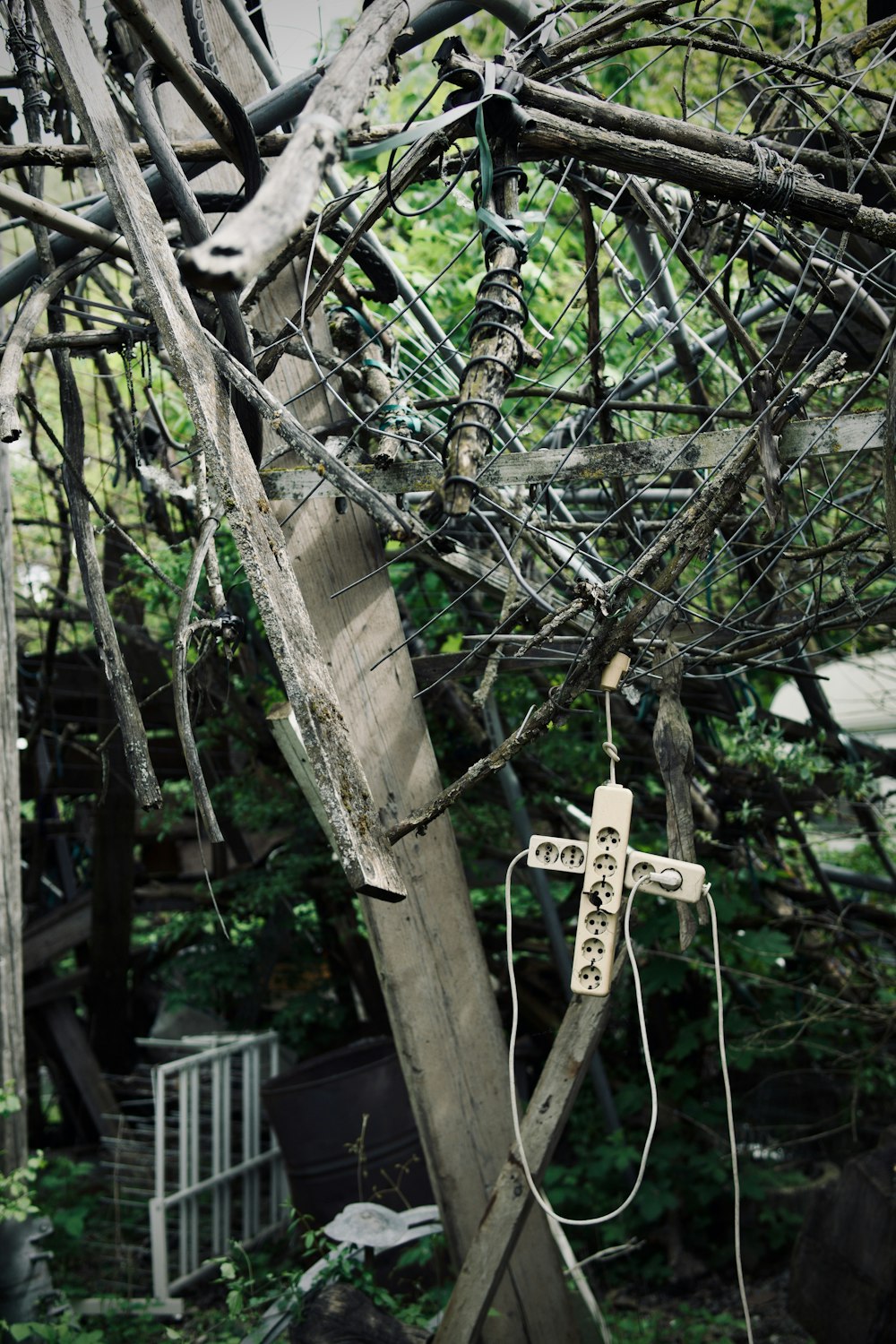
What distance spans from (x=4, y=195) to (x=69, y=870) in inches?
232

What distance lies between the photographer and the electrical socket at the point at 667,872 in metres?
1.86


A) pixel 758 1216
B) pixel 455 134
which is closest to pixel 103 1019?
pixel 758 1216

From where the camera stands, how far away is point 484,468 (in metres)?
2.02

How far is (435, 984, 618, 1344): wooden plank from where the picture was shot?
2.26 m

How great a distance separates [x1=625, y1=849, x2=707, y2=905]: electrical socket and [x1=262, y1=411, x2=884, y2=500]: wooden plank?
69 cm

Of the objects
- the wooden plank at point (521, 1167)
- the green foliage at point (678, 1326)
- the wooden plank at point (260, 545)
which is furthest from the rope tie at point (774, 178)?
the green foliage at point (678, 1326)

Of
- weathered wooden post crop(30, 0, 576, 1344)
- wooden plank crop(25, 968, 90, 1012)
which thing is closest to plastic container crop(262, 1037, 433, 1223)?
weathered wooden post crop(30, 0, 576, 1344)

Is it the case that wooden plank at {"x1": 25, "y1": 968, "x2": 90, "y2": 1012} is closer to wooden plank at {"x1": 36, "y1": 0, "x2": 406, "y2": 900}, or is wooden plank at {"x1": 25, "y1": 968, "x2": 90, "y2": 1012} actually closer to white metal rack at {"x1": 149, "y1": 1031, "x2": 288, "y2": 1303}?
white metal rack at {"x1": 149, "y1": 1031, "x2": 288, "y2": 1303}

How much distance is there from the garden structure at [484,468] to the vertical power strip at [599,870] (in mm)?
14

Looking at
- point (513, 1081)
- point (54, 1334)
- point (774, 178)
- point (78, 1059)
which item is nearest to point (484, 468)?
point (774, 178)

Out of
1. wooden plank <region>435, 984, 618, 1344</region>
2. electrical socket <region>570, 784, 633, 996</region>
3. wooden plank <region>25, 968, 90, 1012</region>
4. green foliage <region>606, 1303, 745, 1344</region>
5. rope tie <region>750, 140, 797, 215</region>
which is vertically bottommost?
green foliage <region>606, 1303, 745, 1344</region>

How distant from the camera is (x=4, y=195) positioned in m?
2.05

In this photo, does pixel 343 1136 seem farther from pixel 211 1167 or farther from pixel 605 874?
pixel 605 874

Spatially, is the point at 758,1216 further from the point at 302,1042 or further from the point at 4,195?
the point at 4,195
